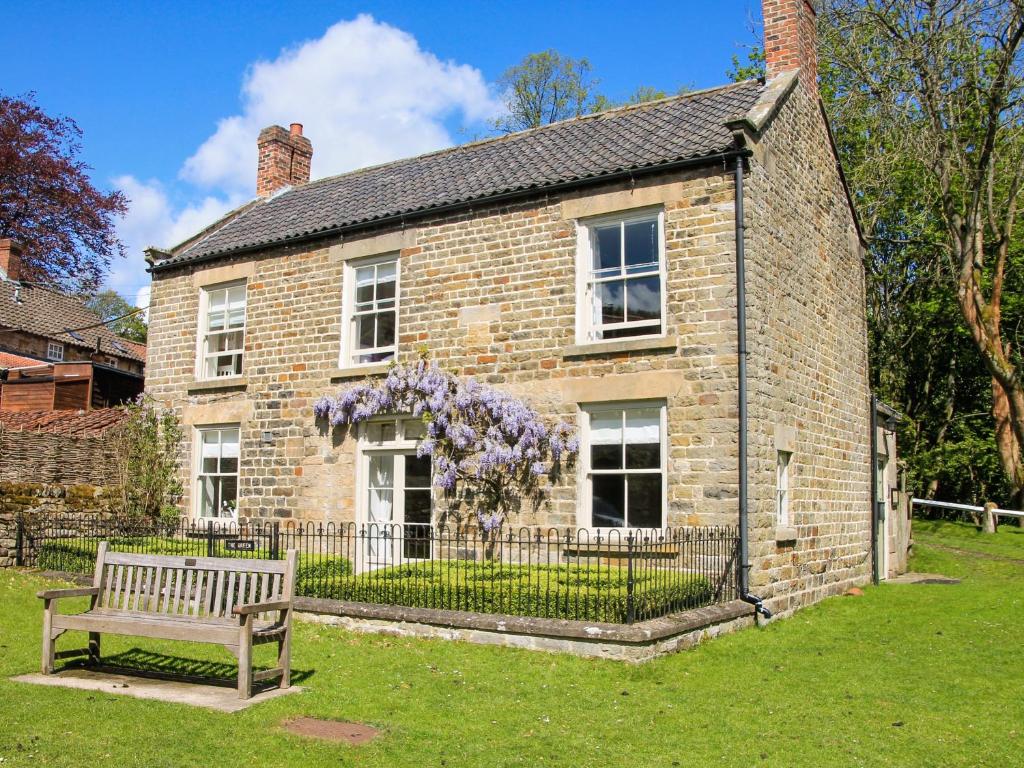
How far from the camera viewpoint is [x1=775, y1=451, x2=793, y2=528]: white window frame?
13602 mm

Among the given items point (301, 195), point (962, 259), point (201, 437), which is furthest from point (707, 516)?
point (962, 259)

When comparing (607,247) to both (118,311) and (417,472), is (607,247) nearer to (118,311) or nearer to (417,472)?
(417,472)

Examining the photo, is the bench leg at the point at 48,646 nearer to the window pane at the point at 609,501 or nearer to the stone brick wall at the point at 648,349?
the stone brick wall at the point at 648,349

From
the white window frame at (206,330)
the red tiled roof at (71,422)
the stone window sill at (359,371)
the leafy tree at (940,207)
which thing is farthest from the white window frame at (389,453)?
the leafy tree at (940,207)

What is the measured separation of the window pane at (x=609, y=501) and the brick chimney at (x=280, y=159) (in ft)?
40.5

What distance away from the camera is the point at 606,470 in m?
13.3

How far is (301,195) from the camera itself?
2064 centimetres

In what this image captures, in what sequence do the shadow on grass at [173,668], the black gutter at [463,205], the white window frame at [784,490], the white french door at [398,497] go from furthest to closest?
the white french door at [398,497], the white window frame at [784,490], the black gutter at [463,205], the shadow on grass at [173,668]

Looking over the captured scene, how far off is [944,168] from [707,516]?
56.2 ft

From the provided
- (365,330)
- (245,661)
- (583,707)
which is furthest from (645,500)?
(245,661)

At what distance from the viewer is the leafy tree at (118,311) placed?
189 ft

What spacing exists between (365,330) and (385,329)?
48 centimetres

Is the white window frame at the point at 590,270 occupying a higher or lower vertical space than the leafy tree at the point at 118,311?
lower

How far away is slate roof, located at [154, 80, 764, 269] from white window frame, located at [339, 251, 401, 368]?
2.29ft
